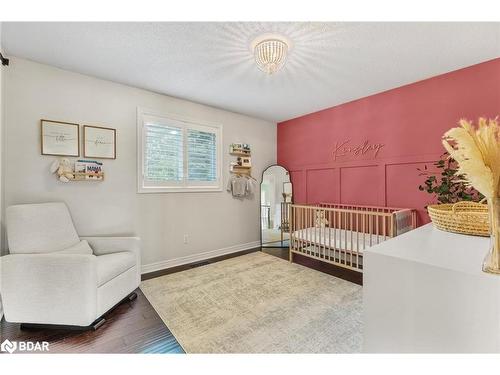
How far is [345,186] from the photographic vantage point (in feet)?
10.9

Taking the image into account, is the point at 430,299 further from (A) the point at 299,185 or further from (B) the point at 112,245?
(A) the point at 299,185

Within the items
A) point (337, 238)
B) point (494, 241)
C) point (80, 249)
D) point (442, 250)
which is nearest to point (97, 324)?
point (80, 249)

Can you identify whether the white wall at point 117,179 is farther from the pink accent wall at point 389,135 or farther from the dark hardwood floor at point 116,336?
the pink accent wall at point 389,135

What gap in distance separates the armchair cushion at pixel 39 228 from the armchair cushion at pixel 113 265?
37 cm

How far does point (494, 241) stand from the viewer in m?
0.64

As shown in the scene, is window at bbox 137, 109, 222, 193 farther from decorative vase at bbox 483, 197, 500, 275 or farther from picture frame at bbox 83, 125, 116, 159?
decorative vase at bbox 483, 197, 500, 275

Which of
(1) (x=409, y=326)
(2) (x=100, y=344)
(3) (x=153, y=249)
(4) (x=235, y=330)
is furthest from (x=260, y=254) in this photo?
(1) (x=409, y=326)

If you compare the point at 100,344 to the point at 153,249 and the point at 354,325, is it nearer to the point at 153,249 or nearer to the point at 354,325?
the point at 153,249

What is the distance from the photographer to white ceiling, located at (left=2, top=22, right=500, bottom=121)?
1.65 metres

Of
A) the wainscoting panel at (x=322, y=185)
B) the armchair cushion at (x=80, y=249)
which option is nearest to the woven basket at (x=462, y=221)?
the wainscoting panel at (x=322, y=185)

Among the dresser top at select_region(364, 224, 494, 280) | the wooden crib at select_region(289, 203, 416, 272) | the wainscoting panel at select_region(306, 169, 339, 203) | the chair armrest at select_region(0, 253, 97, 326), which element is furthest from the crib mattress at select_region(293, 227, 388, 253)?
the chair armrest at select_region(0, 253, 97, 326)

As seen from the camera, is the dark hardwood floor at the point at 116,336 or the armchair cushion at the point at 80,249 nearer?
the dark hardwood floor at the point at 116,336

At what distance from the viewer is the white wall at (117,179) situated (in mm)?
2082

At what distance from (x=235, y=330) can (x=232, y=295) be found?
525mm
